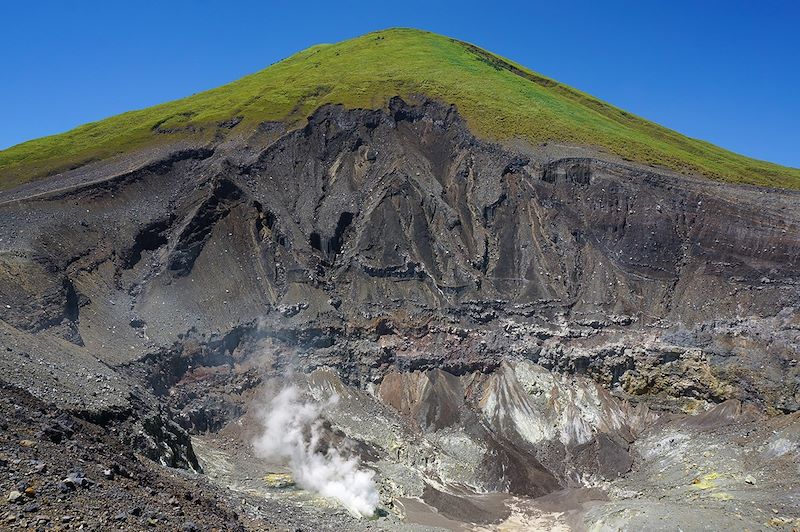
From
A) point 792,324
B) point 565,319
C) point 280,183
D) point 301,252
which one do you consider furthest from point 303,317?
point 792,324

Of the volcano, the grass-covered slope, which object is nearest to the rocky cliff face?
the volcano

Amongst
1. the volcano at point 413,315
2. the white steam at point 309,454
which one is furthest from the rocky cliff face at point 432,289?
the white steam at point 309,454

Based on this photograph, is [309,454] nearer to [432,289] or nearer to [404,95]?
[432,289]

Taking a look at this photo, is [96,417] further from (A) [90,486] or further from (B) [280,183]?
(B) [280,183]

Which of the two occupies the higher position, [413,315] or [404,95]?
[404,95]

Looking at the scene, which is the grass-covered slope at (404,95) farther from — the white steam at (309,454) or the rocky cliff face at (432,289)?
the white steam at (309,454)

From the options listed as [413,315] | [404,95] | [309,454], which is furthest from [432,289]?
[404,95]
